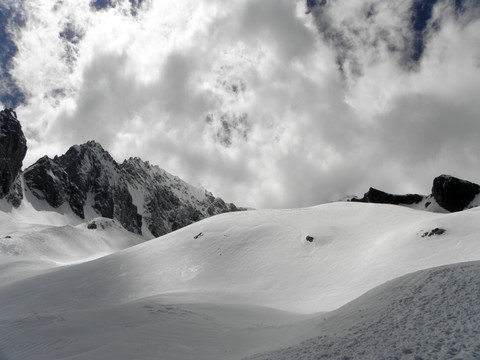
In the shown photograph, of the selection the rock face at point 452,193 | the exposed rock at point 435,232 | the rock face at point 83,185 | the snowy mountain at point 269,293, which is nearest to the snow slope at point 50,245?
the snowy mountain at point 269,293

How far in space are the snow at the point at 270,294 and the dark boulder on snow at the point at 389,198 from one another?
127m

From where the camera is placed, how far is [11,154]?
127938 millimetres

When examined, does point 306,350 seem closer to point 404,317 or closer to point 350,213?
point 404,317

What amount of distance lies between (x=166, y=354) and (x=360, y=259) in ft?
58.4

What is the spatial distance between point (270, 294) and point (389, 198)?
14977cm

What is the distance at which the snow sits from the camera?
8.00 m

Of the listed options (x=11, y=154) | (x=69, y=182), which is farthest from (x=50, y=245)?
(x=69, y=182)

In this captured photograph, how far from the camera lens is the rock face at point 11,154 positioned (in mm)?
122875

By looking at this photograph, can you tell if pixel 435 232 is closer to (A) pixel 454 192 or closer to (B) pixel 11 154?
(A) pixel 454 192

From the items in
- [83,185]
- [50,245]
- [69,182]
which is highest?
[83,185]

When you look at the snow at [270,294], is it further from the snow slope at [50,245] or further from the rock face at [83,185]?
the rock face at [83,185]

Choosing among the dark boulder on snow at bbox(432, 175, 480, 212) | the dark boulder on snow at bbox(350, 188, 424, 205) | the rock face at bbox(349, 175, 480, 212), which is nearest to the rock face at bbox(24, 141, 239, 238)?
the dark boulder on snow at bbox(350, 188, 424, 205)

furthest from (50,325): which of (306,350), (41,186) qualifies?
(41,186)

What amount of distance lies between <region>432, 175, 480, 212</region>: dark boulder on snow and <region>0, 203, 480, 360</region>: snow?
101 metres
